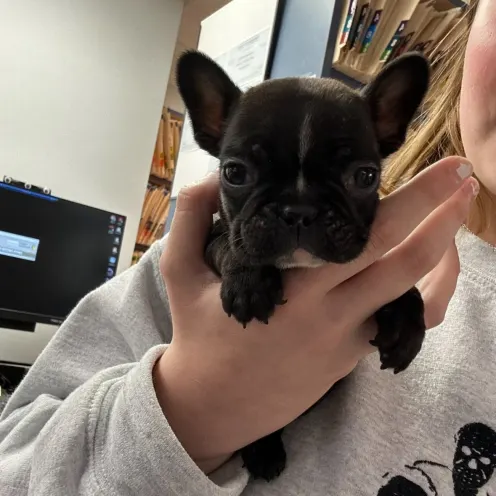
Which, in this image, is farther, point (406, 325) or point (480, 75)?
point (480, 75)

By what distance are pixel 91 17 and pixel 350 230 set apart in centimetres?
311

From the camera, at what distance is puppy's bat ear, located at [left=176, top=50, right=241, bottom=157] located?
85 cm

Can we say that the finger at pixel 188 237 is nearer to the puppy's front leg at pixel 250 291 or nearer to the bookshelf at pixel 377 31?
the puppy's front leg at pixel 250 291

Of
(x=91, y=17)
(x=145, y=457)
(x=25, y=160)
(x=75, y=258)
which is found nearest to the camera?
(x=145, y=457)

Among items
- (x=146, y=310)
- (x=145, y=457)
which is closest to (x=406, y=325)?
(x=145, y=457)

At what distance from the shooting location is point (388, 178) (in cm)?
103

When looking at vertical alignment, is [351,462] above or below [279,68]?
below

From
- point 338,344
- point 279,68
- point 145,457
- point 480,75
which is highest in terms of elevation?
point 279,68

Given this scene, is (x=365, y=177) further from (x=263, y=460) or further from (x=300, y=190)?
(x=263, y=460)

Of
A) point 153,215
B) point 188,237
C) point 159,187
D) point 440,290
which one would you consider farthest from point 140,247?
point 440,290

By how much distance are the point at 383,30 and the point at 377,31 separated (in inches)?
1.4

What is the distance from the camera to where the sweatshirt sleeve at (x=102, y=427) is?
661 millimetres

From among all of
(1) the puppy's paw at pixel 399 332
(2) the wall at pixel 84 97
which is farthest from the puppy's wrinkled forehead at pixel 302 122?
(2) the wall at pixel 84 97

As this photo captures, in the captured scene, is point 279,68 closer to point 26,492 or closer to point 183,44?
point 26,492
